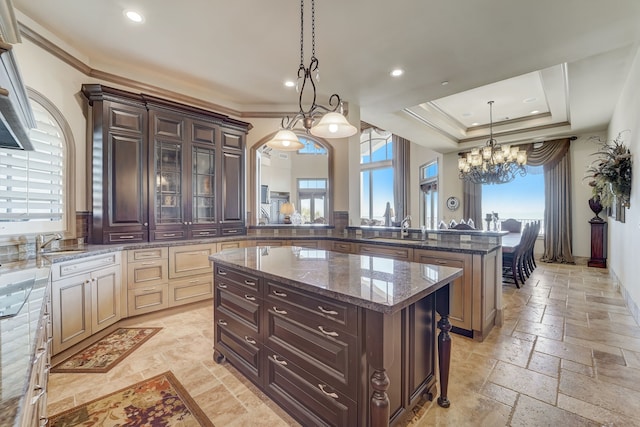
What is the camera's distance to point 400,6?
2438 millimetres

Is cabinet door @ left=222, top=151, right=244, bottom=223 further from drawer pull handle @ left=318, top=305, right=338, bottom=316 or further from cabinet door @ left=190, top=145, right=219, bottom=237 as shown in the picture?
drawer pull handle @ left=318, top=305, right=338, bottom=316

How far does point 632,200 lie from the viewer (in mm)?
3426

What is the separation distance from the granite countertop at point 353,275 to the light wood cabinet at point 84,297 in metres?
1.38

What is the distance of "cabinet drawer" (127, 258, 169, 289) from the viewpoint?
316cm

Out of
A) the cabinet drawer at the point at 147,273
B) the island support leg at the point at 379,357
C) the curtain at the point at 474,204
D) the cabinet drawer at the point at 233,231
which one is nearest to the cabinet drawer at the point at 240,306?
the island support leg at the point at 379,357

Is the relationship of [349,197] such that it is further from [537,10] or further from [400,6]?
[537,10]

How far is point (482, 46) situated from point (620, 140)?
10.1ft

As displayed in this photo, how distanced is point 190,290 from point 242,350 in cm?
186

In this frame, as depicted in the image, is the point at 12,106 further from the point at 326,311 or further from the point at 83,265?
the point at 83,265

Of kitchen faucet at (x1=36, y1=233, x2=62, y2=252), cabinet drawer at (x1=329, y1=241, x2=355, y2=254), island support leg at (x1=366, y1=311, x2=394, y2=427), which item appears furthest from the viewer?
cabinet drawer at (x1=329, y1=241, x2=355, y2=254)

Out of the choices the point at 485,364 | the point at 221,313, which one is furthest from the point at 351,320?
the point at 485,364

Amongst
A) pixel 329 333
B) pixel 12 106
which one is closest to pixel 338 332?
pixel 329 333

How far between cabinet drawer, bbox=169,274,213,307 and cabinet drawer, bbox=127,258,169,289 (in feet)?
0.56

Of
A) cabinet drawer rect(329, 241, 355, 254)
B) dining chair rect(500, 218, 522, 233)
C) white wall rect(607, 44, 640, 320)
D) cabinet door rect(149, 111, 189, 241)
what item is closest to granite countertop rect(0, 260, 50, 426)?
cabinet door rect(149, 111, 189, 241)
